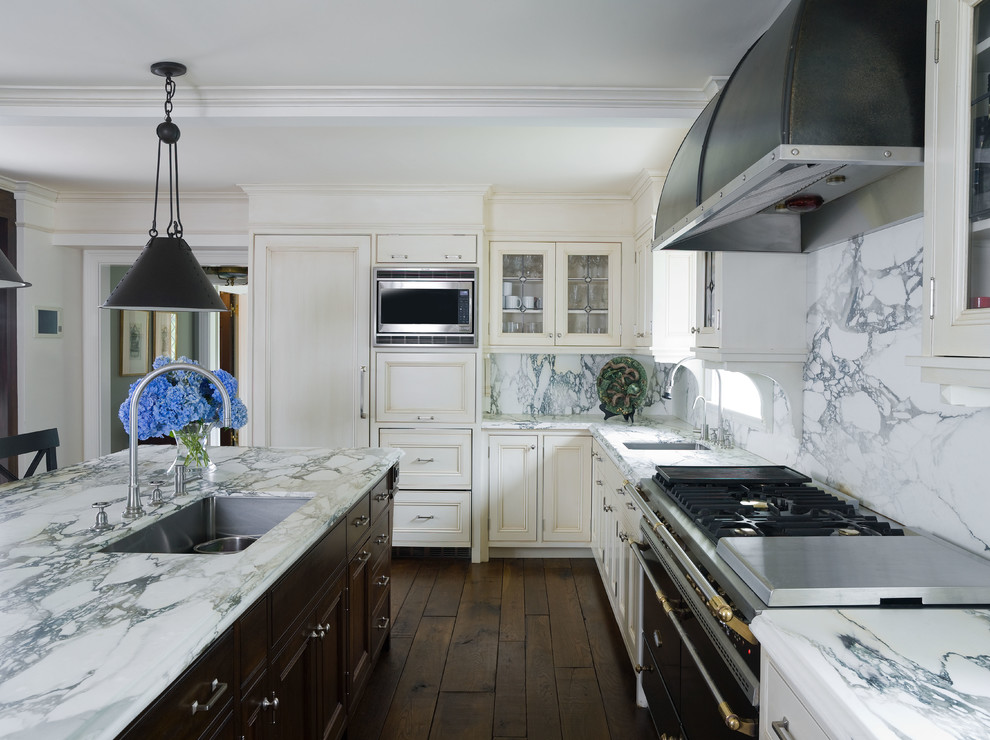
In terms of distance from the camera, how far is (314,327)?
413cm

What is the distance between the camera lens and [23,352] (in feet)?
13.7

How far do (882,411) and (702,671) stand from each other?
3.14 feet

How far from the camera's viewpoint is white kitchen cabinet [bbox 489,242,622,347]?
422cm

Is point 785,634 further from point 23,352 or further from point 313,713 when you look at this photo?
point 23,352

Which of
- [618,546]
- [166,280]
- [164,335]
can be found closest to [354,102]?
[166,280]

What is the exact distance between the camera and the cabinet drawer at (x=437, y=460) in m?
4.10

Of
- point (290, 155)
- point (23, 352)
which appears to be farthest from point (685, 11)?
point (23, 352)

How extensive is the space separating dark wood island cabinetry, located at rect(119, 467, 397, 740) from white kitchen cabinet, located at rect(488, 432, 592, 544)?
4.70ft

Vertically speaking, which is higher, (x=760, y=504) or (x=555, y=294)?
(x=555, y=294)

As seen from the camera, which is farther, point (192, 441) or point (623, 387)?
point (623, 387)

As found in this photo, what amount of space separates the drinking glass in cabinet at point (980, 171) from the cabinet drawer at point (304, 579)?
1.53 meters

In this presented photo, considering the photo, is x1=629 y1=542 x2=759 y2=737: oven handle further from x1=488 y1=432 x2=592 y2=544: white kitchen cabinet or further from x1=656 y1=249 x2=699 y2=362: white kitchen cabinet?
x1=488 y1=432 x2=592 y2=544: white kitchen cabinet

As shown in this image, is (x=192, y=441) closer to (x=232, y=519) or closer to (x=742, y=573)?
(x=232, y=519)

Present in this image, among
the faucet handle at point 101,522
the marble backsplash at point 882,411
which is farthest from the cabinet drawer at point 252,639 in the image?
the marble backsplash at point 882,411
